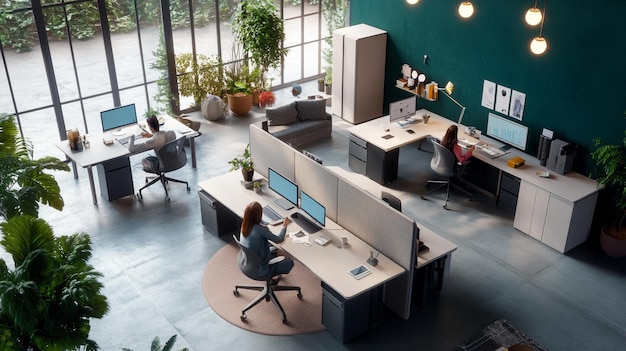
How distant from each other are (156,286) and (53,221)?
2.22 m

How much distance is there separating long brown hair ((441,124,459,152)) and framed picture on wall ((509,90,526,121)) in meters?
1.01

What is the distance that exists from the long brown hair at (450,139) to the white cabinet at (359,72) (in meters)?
2.73

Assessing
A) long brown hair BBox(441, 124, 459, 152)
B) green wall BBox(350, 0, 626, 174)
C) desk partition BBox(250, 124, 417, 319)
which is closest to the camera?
desk partition BBox(250, 124, 417, 319)

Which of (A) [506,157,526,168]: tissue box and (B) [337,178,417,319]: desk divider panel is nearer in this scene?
(B) [337,178,417,319]: desk divider panel

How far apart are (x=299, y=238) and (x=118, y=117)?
405 centimetres

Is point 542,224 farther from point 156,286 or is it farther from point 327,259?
point 156,286

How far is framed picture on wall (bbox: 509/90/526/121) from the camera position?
906 cm

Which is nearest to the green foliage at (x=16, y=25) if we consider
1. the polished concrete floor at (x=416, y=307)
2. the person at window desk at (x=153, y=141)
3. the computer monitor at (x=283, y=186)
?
the polished concrete floor at (x=416, y=307)

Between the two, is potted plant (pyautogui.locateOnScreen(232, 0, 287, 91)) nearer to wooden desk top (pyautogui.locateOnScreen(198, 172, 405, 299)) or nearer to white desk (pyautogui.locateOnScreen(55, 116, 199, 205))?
white desk (pyautogui.locateOnScreen(55, 116, 199, 205))

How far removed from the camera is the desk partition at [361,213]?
258 inches

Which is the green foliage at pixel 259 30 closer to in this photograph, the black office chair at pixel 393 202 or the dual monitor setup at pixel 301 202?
the dual monitor setup at pixel 301 202

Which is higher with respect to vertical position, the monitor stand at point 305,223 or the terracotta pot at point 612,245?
the monitor stand at point 305,223

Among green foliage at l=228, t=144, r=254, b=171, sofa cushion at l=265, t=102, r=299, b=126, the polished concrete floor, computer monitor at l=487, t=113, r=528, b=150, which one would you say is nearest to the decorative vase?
green foliage at l=228, t=144, r=254, b=171

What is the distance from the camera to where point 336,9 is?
43.8 feet
